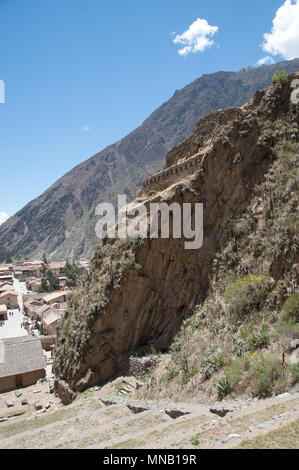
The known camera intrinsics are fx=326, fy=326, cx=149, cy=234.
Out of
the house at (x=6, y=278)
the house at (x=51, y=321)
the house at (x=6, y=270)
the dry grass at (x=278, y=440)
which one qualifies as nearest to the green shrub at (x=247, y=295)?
the dry grass at (x=278, y=440)

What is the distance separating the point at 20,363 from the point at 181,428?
2155 centimetres

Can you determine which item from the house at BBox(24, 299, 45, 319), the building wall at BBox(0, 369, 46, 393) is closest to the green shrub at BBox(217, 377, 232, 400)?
the building wall at BBox(0, 369, 46, 393)

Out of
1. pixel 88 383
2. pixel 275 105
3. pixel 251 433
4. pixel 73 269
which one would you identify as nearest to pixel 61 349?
pixel 88 383

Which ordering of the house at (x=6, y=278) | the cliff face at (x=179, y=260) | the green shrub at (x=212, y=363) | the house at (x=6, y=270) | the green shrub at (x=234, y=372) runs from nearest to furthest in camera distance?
the green shrub at (x=234, y=372)
the green shrub at (x=212, y=363)
the cliff face at (x=179, y=260)
the house at (x=6, y=278)
the house at (x=6, y=270)

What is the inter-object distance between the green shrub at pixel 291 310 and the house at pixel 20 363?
2168 centimetres

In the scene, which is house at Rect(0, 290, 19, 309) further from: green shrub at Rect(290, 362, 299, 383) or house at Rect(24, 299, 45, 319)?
green shrub at Rect(290, 362, 299, 383)

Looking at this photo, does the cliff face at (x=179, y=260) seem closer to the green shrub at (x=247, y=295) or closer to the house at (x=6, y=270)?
the green shrub at (x=247, y=295)

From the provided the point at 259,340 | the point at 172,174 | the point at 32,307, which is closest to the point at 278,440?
the point at 259,340

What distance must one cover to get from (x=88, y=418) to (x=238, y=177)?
12971 millimetres

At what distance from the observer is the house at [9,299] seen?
57000mm

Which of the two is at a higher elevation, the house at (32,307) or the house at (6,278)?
the house at (6,278)

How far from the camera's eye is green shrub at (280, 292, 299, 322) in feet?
33.7
